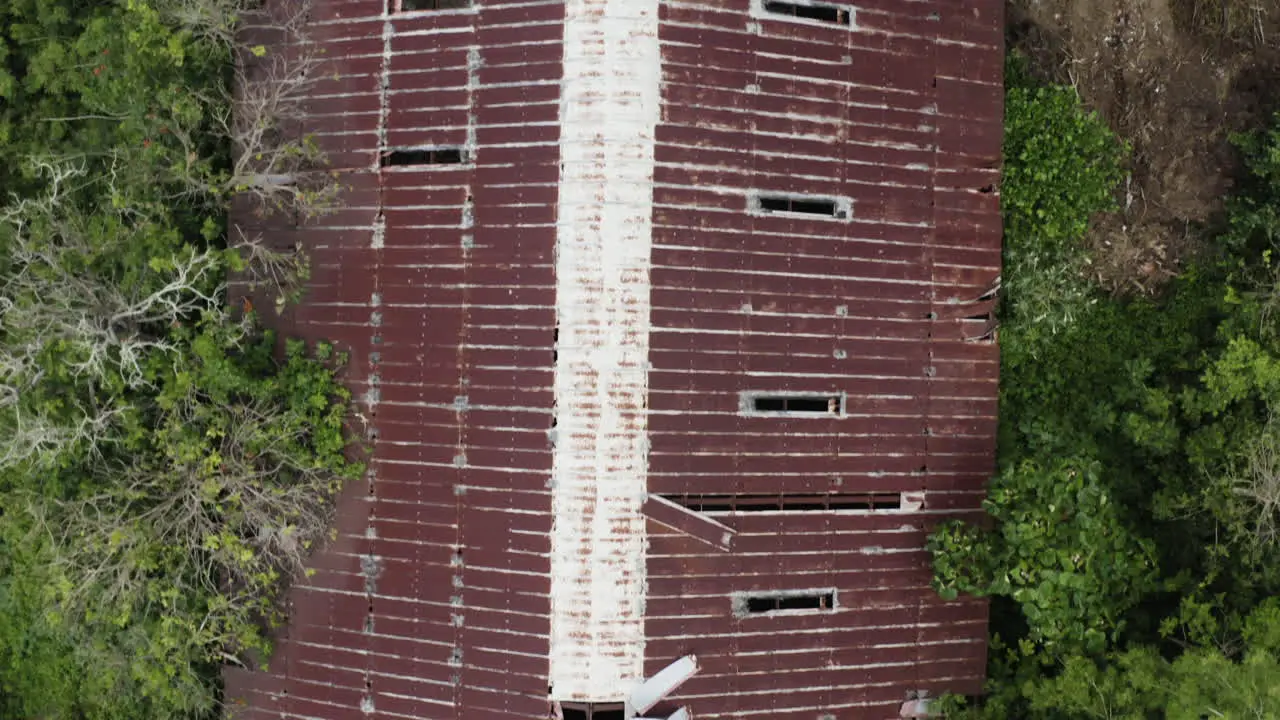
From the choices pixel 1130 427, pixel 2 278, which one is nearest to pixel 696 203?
pixel 1130 427

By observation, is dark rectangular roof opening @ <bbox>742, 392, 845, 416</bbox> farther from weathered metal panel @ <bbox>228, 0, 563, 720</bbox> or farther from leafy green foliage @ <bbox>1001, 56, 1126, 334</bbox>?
leafy green foliage @ <bbox>1001, 56, 1126, 334</bbox>

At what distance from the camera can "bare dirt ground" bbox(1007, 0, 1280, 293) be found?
57.3 feet

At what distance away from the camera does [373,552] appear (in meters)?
14.0

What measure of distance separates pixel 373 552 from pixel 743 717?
676 centimetres

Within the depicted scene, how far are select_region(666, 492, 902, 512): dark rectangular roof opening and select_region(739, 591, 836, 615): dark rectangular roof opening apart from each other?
141cm

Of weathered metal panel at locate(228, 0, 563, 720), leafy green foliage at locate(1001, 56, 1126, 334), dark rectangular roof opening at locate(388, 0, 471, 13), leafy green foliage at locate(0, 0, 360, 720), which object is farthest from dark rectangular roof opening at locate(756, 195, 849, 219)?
leafy green foliage at locate(0, 0, 360, 720)

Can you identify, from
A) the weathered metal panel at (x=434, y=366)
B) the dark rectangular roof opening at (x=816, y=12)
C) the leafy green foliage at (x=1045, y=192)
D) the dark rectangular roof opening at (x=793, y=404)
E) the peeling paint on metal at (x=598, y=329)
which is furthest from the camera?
the leafy green foliage at (x=1045, y=192)

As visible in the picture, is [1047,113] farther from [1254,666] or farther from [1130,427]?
[1254,666]

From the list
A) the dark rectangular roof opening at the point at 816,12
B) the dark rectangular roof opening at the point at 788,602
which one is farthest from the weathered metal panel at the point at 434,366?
the dark rectangular roof opening at the point at 816,12

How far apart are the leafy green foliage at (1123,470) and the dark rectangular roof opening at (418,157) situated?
411 inches

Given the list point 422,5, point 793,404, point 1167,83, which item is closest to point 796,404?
point 793,404

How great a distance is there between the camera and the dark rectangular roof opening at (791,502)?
13672 millimetres

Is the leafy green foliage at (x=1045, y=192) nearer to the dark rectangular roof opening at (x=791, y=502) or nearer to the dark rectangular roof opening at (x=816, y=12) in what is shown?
the dark rectangular roof opening at (x=816, y=12)

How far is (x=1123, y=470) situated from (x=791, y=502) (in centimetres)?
686
